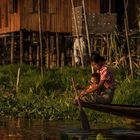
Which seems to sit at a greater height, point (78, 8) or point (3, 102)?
point (78, 8)

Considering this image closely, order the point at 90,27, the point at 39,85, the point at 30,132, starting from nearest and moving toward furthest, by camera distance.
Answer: the point at 30,132 < the point at 39,85 < the point at 90,27

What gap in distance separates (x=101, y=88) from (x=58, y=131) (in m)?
1.29

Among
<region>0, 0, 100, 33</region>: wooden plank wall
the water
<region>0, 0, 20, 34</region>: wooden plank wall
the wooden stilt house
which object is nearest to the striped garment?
the water

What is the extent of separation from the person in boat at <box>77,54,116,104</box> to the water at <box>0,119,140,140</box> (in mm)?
627

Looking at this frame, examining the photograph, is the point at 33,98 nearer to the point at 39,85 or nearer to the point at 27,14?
the point at 39,85

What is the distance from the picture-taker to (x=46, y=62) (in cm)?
3162

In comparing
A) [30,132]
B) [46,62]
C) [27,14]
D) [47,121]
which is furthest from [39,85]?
[46,62]

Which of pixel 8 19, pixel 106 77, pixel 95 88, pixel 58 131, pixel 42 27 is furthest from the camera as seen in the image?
pixel 8 19

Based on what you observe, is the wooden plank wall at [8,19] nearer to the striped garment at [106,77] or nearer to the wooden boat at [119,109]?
the striped garment at [106,77]

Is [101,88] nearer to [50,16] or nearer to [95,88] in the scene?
[95,88]

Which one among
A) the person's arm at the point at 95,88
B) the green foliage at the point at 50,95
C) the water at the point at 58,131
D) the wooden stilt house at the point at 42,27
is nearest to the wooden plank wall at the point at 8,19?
the wooden stilt house at the point at 42,27

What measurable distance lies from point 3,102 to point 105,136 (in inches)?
258

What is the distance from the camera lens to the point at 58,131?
12.5m

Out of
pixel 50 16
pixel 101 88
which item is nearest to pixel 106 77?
pixel 101 88
